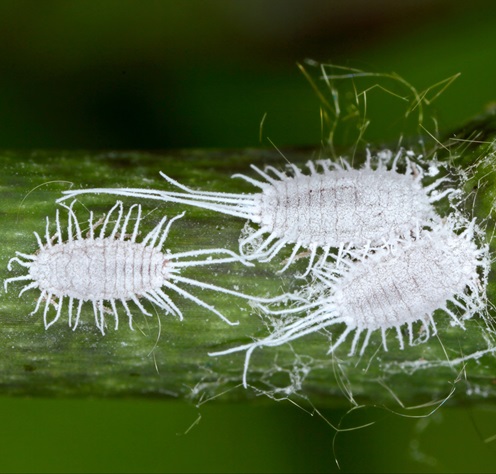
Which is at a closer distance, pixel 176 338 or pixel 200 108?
pixel 176 338

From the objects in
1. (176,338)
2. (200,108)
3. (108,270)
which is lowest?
(176,338)

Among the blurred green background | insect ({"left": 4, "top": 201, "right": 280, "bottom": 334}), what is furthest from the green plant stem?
the blurred green background

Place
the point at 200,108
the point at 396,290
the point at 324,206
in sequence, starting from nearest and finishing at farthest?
1. the point at 396,290
2. the point at 324,206
3. the point at 200,108

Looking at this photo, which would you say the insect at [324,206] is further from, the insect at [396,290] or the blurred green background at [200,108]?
the blurred green background at [200,108]

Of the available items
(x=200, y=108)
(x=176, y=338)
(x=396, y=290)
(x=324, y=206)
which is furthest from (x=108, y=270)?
(x=200, y=108)

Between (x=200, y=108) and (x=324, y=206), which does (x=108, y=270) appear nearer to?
(x=324, y=206)

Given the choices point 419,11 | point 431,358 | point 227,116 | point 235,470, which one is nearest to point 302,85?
point 227,116

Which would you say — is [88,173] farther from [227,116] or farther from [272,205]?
[227,116]
